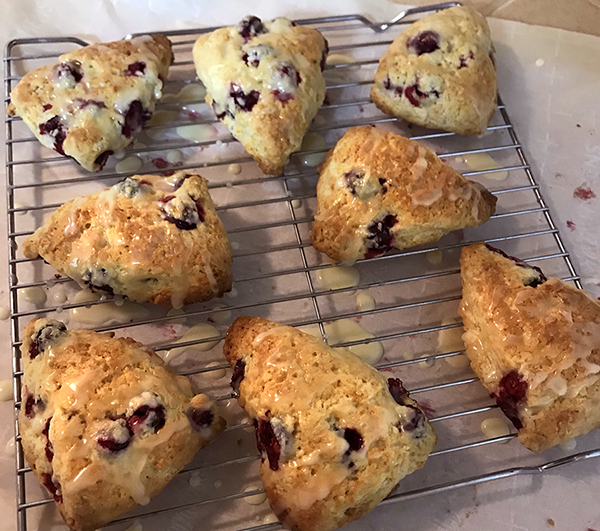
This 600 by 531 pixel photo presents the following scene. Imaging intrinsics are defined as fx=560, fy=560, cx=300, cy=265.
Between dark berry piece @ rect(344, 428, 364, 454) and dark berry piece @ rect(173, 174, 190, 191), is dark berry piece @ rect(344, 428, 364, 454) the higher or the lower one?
the lower one

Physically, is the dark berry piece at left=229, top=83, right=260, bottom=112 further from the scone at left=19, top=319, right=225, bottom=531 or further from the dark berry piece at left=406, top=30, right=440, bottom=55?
the scone at left=19, top=319, right=225, bottom=531

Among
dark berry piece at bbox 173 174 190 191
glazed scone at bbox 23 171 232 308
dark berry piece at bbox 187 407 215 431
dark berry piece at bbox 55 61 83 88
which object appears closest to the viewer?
dark berry piece at bbox 187 407 215 431

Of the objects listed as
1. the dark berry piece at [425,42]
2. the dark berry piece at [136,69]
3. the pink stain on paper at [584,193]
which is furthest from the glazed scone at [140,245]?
the pink stain on paper at [584,193]

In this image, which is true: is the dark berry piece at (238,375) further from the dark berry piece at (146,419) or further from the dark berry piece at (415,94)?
the dark berry piece at (415,94)

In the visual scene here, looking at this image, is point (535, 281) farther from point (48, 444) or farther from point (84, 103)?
point (84, 103)

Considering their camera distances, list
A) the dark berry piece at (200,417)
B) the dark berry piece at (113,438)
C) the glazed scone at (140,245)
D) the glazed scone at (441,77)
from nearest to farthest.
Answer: the dark berry piece at (113,438), the dark berry piece at (200,417), the glazed scone at (140,245), the glazed scone at (441,77)

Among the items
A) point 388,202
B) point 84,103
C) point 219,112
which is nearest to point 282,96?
point 219,112

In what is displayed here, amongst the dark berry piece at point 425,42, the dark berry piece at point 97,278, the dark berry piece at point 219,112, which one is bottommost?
the dark berry piece at point 97,278

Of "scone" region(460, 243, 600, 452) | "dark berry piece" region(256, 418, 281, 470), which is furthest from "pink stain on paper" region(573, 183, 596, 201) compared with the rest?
"dark berry piece" region(256, 418, 281, 470)
